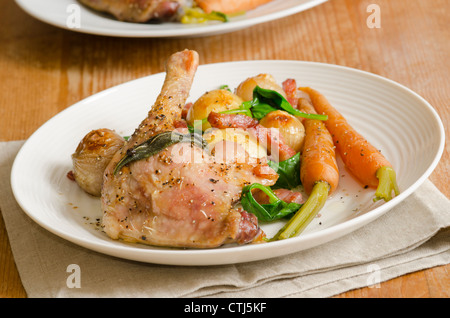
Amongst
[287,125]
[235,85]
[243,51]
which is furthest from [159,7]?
[287,125]

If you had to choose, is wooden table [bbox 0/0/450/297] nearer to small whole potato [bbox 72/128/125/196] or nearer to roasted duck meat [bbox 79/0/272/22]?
roasted duck meat [bbox 79/0/272/22]

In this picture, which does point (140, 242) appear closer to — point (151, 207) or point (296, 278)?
point (151, 207)

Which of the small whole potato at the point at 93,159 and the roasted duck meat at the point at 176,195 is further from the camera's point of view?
the small whole potato at the point at 93,159

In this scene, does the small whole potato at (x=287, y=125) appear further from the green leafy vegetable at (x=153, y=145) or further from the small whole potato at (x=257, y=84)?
the green leafy vegetable at (x=153, y=145)

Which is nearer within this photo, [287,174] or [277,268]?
[277,268]

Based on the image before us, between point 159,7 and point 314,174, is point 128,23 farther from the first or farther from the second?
point 314,174

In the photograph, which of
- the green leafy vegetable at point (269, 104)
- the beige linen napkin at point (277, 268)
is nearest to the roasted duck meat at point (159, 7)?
the green leafy vegetable at point (269, 104)

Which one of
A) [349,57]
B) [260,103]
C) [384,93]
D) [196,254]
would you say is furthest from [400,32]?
[196,254]
